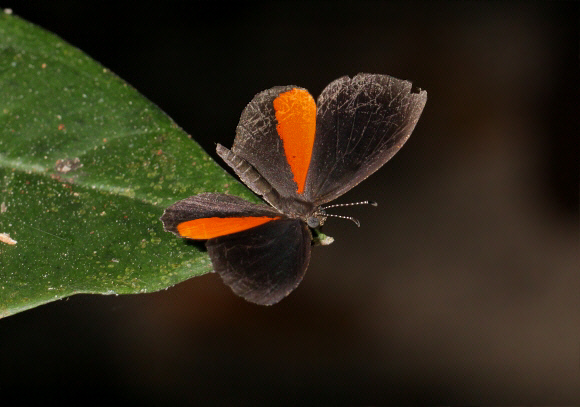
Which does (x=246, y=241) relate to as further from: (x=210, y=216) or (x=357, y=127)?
(x=357, y=127)

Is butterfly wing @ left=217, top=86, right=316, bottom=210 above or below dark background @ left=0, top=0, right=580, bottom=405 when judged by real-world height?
below

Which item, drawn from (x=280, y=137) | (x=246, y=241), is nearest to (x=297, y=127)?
(x=280, y=137)

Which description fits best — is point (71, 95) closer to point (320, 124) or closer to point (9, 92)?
point (9, 92)

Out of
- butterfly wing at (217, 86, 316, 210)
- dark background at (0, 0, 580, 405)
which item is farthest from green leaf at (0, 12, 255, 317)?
dark background at (0, 0, 580, 405)

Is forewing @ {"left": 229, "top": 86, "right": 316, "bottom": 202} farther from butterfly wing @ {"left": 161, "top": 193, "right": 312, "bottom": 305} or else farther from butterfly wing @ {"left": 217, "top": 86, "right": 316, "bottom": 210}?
butterfly wing @ {"left": 161, "top": 193, "right": 312, "bottom": 305}

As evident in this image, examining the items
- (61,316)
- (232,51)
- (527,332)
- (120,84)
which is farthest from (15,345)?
(527,332)

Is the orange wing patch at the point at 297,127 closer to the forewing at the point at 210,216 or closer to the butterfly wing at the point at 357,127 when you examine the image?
the butterfly wing at the point at 357,127
